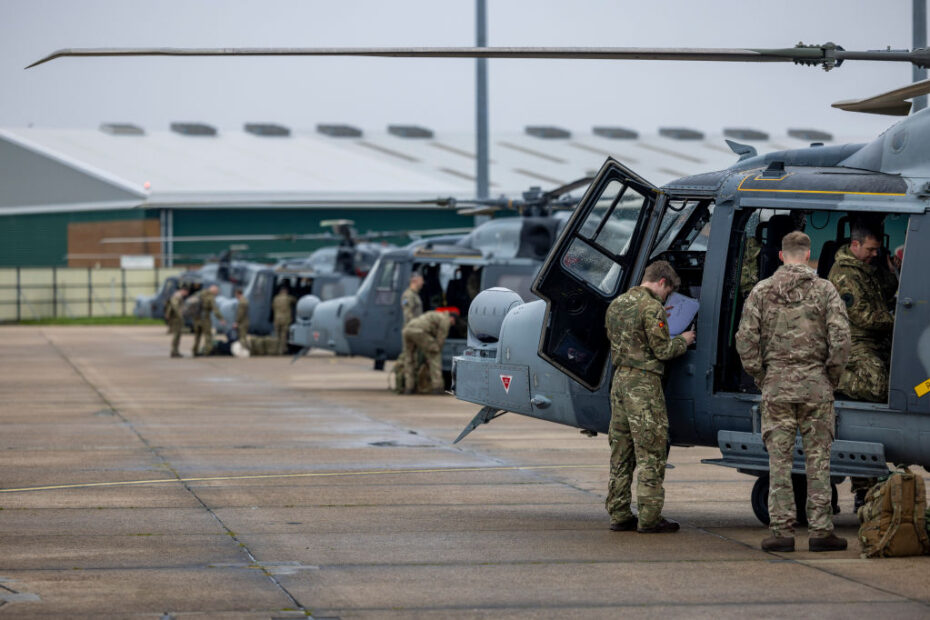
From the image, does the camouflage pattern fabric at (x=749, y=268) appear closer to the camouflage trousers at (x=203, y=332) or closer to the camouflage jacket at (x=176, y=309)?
the camouflage trousers at (x=203, y=332)

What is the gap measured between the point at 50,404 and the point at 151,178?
141ft

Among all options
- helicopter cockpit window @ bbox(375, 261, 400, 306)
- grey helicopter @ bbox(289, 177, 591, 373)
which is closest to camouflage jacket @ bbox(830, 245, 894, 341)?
grey helicopter @ bbox(289, 177, 591, 373)

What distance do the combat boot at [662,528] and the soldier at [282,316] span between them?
2505 centimetres

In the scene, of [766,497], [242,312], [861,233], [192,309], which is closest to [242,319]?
[242,312]

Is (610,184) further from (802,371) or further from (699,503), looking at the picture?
(699,503)

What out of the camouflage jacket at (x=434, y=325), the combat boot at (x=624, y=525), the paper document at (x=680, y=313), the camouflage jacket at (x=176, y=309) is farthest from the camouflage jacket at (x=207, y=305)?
the combat boot at (x=624, y=525)

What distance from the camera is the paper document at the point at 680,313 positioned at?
956 centimetres

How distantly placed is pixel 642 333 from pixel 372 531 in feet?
7.28

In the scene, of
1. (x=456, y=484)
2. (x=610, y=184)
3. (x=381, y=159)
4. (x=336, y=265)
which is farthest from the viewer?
(x=381, y=159)

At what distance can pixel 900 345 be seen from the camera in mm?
8695

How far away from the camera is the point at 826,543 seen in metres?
8.50

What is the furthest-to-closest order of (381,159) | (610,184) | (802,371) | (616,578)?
1. (381,159)
2. (610,184)
3. (802,371)
4. (616,578)

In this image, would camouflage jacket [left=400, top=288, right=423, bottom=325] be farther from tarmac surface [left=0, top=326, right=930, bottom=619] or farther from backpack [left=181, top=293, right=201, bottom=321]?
backpack [left=181, top=293, right=201, bottom=321]

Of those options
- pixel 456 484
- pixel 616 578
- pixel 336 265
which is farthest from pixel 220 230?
pixel 616 578
